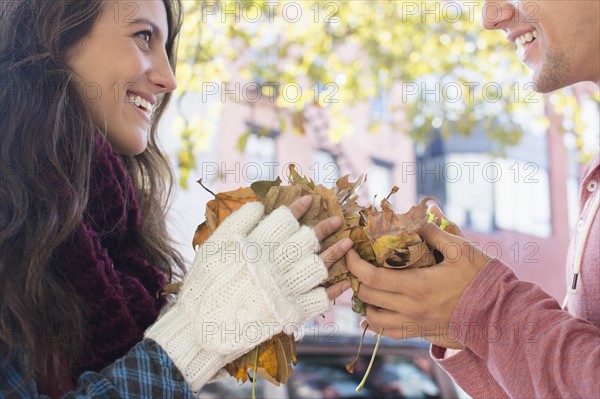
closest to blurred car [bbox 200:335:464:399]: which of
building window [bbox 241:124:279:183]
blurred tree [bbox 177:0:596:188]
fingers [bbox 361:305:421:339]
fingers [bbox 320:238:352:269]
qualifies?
blurred tree [bbox 177:0:596:188]

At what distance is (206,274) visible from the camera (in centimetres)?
166

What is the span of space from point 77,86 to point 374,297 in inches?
41.5

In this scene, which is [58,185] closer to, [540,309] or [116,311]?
[116,311]

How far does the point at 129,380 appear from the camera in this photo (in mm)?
Answer: 1583

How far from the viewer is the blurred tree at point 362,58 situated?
511 cm

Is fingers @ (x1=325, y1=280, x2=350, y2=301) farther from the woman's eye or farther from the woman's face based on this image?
the woman's eye

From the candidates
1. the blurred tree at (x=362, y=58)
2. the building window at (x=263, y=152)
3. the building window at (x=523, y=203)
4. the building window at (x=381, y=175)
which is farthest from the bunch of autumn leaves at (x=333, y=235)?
the building window at (x=523, y=203)

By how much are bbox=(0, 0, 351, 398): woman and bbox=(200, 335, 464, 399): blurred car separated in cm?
181

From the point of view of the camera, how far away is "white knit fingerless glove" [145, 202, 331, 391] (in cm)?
161

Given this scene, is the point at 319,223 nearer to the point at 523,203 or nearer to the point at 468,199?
the point at 468,199

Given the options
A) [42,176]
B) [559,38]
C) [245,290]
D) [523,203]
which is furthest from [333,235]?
[523,203]

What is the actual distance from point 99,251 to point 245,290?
0.47 meters

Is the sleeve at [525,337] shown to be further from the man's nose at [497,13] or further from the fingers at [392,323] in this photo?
the man's nose at [497,13]

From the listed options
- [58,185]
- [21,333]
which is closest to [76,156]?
[58,185]
